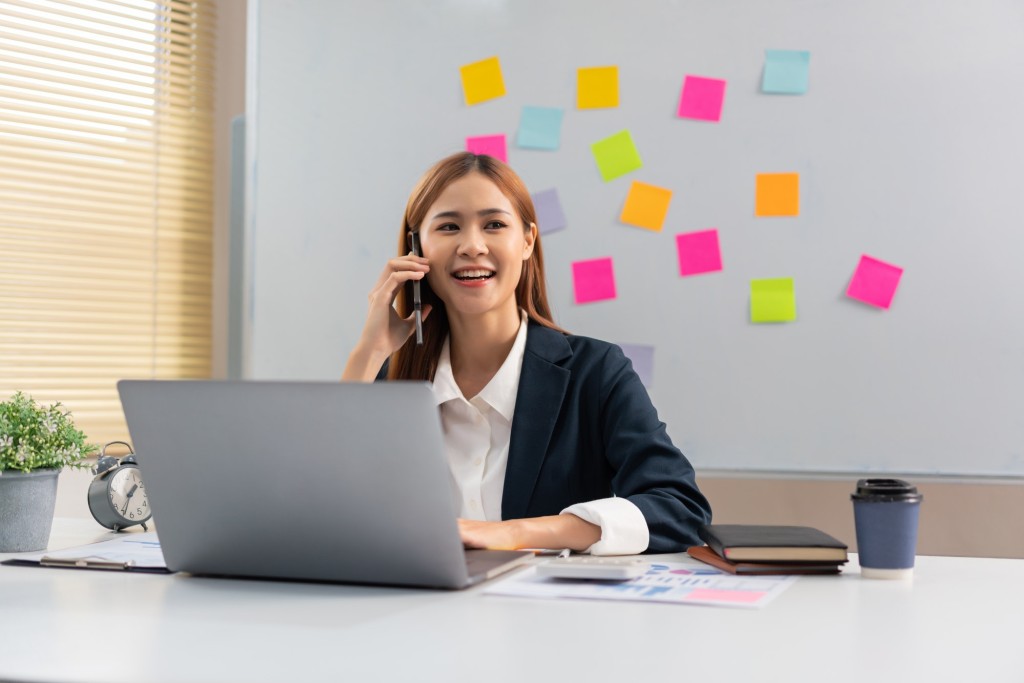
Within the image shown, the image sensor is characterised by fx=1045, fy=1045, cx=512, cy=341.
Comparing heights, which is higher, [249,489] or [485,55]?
[485,55]

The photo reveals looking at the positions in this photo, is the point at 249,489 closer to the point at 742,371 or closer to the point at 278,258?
the point at 742,371

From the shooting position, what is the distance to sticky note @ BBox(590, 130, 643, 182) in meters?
2.46

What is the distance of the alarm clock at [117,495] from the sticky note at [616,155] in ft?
4.43

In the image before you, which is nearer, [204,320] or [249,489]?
[249,489]

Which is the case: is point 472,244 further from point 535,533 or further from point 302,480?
point 302,480

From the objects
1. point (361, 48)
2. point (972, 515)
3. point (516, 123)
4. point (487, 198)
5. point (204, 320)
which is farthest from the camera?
point (204, 320)

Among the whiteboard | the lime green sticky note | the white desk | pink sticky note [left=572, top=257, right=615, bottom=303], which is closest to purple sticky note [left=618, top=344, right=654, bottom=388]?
the whiteboard

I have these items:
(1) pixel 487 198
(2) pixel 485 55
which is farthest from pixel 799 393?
(2) pixel 485 55

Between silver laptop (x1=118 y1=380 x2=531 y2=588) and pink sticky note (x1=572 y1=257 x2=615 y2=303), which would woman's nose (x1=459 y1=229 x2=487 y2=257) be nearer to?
pink sticky note (x1=572 y1=257 x2=615 y2=303)

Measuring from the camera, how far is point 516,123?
256 centimetres

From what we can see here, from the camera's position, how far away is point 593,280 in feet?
8.18

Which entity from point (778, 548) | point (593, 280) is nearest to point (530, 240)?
point (593, 280)

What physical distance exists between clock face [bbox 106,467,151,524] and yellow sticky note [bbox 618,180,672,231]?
1335 mm

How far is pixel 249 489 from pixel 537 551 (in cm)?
40
